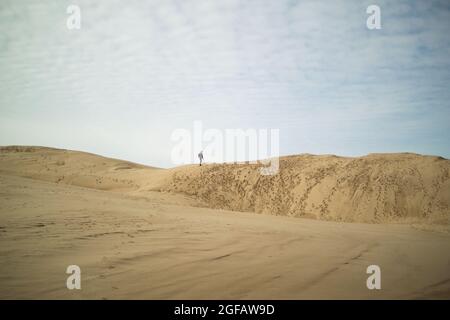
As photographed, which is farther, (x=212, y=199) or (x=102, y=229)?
(x=212, y=199)

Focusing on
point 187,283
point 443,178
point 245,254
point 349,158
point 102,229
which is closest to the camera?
point 187,283

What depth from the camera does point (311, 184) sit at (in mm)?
21922

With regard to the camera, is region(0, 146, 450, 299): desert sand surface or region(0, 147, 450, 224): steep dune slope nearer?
region(0, 146, 450, 299): desert sand surface

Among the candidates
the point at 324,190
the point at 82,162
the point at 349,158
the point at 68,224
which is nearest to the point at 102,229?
the point at 68,224

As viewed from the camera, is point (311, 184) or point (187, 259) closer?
point (187, 259)

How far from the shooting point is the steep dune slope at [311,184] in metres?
18.3

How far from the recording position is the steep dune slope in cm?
1828

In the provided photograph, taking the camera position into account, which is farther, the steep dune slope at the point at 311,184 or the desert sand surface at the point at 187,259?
the steep dune slope at the point at 311,184

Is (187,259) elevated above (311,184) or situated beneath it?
situated beneath

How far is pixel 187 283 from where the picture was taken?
4074 mm

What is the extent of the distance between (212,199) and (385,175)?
40.0ft

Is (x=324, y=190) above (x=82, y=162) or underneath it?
underneath

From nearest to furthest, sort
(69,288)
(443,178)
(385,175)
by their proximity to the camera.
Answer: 1. (69,288)
2. (443,178)
3. (385,175)

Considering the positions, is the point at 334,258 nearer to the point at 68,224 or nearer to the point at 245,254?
the point at 245,254
